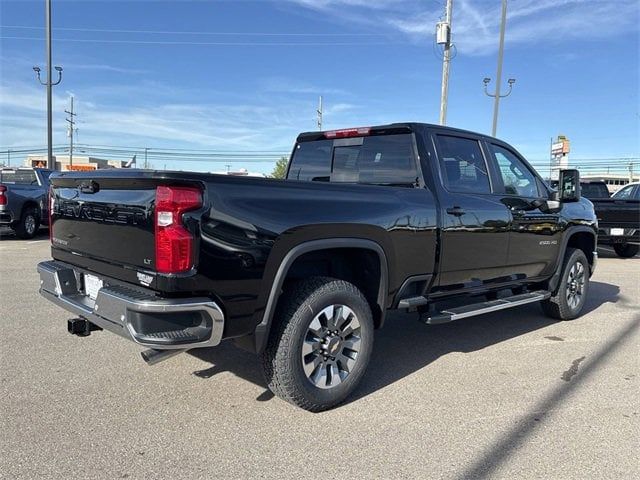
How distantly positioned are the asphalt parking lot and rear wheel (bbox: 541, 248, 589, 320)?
744 millimetres

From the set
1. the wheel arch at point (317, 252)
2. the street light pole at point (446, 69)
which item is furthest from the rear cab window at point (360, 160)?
the street light pole at point (446, 69)

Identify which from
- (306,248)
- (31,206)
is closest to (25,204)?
(31,206)

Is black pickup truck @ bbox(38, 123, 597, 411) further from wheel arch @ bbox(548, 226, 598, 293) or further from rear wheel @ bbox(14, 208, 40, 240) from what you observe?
rear wheel @ bbox(14, 208, 40, 240)

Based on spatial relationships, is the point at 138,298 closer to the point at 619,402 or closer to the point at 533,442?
the point at 533,442

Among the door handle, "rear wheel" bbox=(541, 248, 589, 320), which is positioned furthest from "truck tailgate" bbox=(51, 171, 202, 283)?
"rear wheel" bbox=(541, 248, 589, 320)

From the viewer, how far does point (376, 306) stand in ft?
13.3

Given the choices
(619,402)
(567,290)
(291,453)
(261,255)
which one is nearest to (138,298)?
(261,255)

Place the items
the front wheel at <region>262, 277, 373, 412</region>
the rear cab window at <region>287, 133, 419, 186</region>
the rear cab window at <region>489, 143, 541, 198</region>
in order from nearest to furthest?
the front wheel at <region>262, 277, 373, 412</region>, the rear cab window at <region>287, 133, 419, 186</region>, the rear cab window at <region>489, 143, 541, 198</region>

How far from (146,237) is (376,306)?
71.0 inches

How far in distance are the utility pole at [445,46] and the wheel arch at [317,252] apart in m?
15.7

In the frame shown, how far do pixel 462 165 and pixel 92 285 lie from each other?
10.6 ft

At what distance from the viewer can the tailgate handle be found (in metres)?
3.51

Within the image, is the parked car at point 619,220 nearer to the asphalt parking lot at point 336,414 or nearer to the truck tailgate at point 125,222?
the asphalt parking lot at point 336,414

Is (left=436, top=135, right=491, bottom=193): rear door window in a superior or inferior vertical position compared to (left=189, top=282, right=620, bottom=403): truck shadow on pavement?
superior
